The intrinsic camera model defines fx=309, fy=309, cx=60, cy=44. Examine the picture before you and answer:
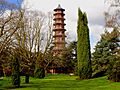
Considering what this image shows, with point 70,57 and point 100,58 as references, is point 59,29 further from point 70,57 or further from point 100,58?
point 100,58

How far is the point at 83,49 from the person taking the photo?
1610 inches

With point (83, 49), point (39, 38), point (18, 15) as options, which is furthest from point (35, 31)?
point (18, 15)

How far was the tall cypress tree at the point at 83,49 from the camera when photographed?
39688mm

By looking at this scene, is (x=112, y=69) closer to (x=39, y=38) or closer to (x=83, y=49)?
(x=83, y=49)

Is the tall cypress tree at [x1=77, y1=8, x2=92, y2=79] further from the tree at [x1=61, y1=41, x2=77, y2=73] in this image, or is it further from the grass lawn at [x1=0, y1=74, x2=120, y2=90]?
the tree at [x1=61, y1=41, x2=77, y2=73]

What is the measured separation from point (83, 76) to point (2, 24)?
13.8m

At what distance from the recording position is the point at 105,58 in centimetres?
4175

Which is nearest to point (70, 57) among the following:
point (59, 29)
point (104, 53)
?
point (59, 29)

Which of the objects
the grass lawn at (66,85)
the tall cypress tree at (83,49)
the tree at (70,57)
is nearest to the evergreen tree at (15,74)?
the grass lawn at (66,85)

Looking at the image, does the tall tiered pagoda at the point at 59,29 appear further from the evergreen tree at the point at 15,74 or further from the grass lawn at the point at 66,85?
the evergreen tree at the point at 15,74

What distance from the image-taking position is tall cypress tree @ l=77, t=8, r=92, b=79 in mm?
39688

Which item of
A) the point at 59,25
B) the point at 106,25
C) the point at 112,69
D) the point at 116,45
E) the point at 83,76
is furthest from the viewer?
the point at 59,25

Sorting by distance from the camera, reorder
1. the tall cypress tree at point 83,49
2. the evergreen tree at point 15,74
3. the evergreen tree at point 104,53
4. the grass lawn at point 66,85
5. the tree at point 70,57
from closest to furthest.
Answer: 1. the grass lawn at point 66,85
2. the evergreen tree at point 15,74
3. the tall cypress tree at point 83,49
4. the evergreen tree at point 104,53
5. the tree at point 70,57

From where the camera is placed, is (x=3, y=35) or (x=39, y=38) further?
(x=39, y=38)
